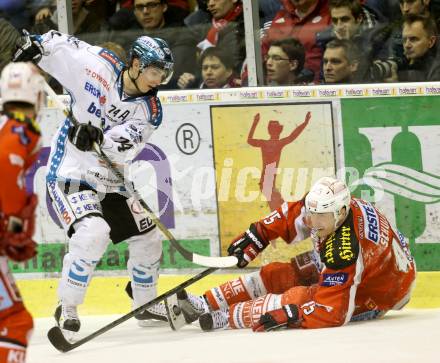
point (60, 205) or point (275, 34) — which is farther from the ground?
point (275, 34)

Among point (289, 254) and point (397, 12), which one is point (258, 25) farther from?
point (289, 254)

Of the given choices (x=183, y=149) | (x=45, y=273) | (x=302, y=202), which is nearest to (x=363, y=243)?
(x=302, y=202)

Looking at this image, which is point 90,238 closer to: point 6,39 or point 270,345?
point 270,345

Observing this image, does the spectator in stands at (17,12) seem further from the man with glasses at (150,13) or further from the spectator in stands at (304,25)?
the spectator in stands at (304,25)

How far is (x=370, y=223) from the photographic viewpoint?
5414mm

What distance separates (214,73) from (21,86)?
3.07 meters

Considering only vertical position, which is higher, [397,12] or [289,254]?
[397,12]

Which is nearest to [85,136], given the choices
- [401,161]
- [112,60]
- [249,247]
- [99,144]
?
[99,144]

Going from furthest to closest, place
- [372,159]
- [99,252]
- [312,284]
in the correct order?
[372,159]
[312,284]
[99,252]

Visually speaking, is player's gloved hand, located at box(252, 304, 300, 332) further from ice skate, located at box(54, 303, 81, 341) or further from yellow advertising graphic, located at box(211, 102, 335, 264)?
yellow advertising graphic, located at box(211, 102, 335, 264)

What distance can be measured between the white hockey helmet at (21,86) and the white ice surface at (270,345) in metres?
1.62

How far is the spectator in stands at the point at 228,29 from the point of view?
650 centimetres

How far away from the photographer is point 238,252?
5594 mm

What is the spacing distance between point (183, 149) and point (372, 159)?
1.05m
